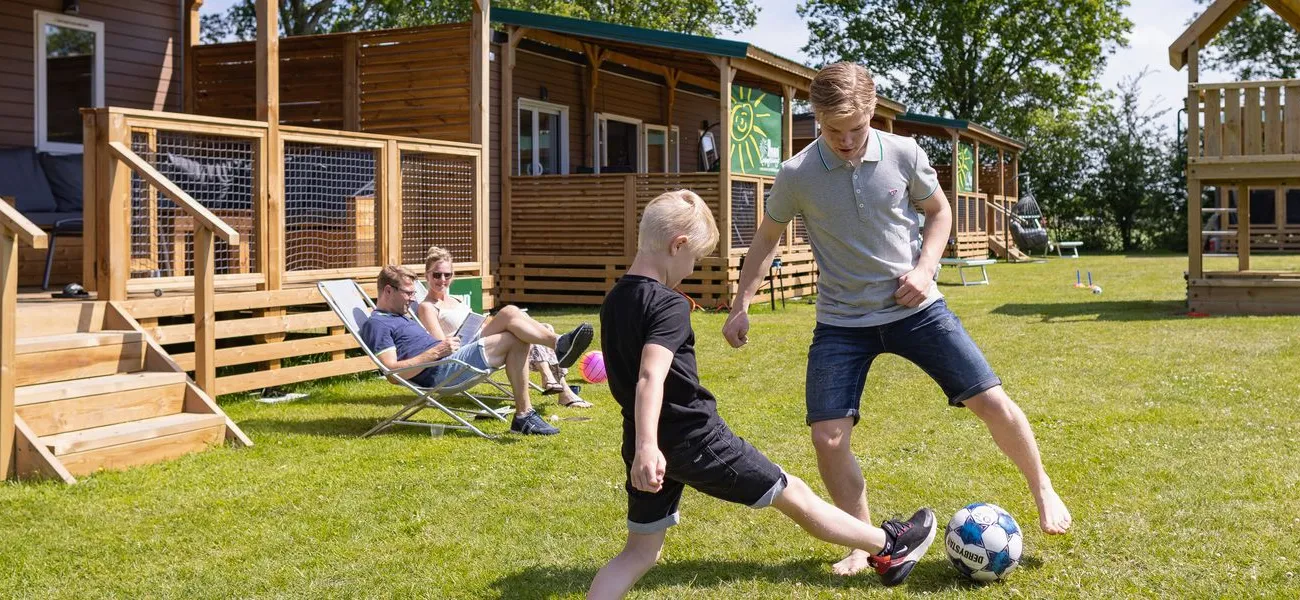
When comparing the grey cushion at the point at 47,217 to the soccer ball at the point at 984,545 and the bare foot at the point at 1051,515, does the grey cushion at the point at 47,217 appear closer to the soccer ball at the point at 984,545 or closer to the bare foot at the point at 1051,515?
the soccer ball at the point at 984,545

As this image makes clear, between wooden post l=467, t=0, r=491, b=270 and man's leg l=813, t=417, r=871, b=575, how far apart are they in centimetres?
688

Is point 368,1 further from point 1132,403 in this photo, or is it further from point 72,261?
point 1132,403

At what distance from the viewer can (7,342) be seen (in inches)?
218

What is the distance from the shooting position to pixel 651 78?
66.9ft

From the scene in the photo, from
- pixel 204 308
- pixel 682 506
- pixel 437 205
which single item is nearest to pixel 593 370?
pixel 437 205

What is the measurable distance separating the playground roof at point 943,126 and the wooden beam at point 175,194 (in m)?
20.0

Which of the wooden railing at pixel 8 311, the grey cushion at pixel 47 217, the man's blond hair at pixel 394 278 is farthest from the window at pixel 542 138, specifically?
the wooden railing at pixel 8 311

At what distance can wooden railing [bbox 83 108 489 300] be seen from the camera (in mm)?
7094

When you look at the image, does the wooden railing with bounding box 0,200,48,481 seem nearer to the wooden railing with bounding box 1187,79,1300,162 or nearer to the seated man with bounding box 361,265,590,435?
the seated man with bounding box 361,265,590,435

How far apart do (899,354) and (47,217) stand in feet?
26.3

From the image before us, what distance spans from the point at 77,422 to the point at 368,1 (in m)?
29.7

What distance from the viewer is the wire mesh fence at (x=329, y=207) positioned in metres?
8.76

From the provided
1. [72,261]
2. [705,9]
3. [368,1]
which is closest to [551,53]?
[72,261]

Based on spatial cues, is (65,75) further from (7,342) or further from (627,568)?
(627,568)
